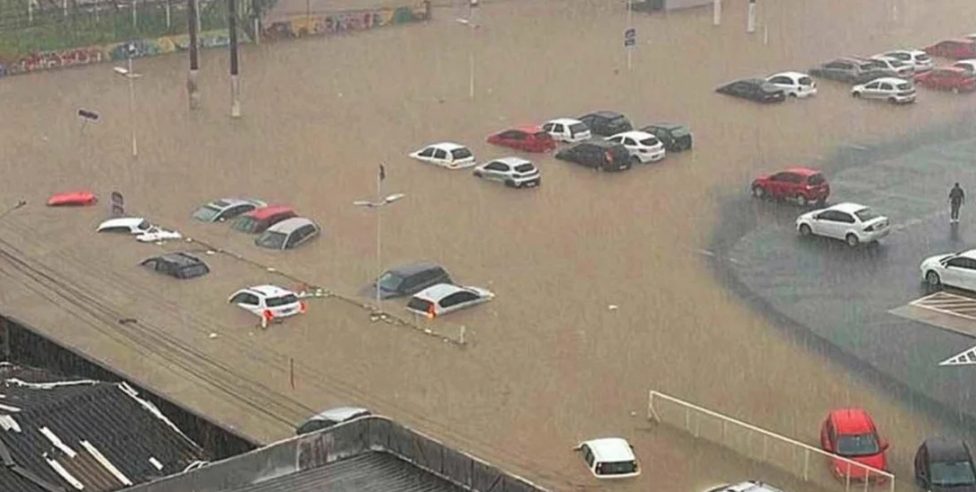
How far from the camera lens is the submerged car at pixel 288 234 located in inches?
565

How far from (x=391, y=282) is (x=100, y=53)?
10047 mm

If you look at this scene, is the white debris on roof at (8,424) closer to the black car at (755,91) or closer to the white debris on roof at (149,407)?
the white debris on roof at (149,407)

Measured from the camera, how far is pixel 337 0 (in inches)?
1001

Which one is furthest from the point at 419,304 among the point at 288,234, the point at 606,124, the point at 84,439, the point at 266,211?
the point at 606,124

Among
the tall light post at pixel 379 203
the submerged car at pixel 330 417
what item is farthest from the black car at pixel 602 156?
the submerged car at pixel 330 417

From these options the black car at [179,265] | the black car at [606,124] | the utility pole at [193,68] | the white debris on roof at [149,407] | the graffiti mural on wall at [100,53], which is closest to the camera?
the white debris on roof at [149,407]

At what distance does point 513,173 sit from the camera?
16.3 m

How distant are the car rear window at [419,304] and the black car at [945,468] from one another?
402 cm

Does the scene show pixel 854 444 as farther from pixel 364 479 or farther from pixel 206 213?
pixel 206 213

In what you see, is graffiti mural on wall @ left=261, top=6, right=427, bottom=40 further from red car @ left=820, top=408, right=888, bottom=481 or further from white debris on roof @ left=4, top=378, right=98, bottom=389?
white debris on roof @ left=4, top=378, right=98, bottom=389

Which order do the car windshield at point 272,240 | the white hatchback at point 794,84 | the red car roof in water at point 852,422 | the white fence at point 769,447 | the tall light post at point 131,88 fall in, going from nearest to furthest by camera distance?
the white fence at point 769,447 < the red car roof in water at point 852,422 < the car windshield at point 272,240 < the tall light post at point 131,88 < the white hatchback at point 794,84

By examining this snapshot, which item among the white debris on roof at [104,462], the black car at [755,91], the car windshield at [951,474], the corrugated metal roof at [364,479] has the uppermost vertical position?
the corrugated metal roof at [364,479]

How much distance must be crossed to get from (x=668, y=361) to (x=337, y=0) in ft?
48.9

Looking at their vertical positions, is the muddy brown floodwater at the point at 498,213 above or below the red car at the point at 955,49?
below
